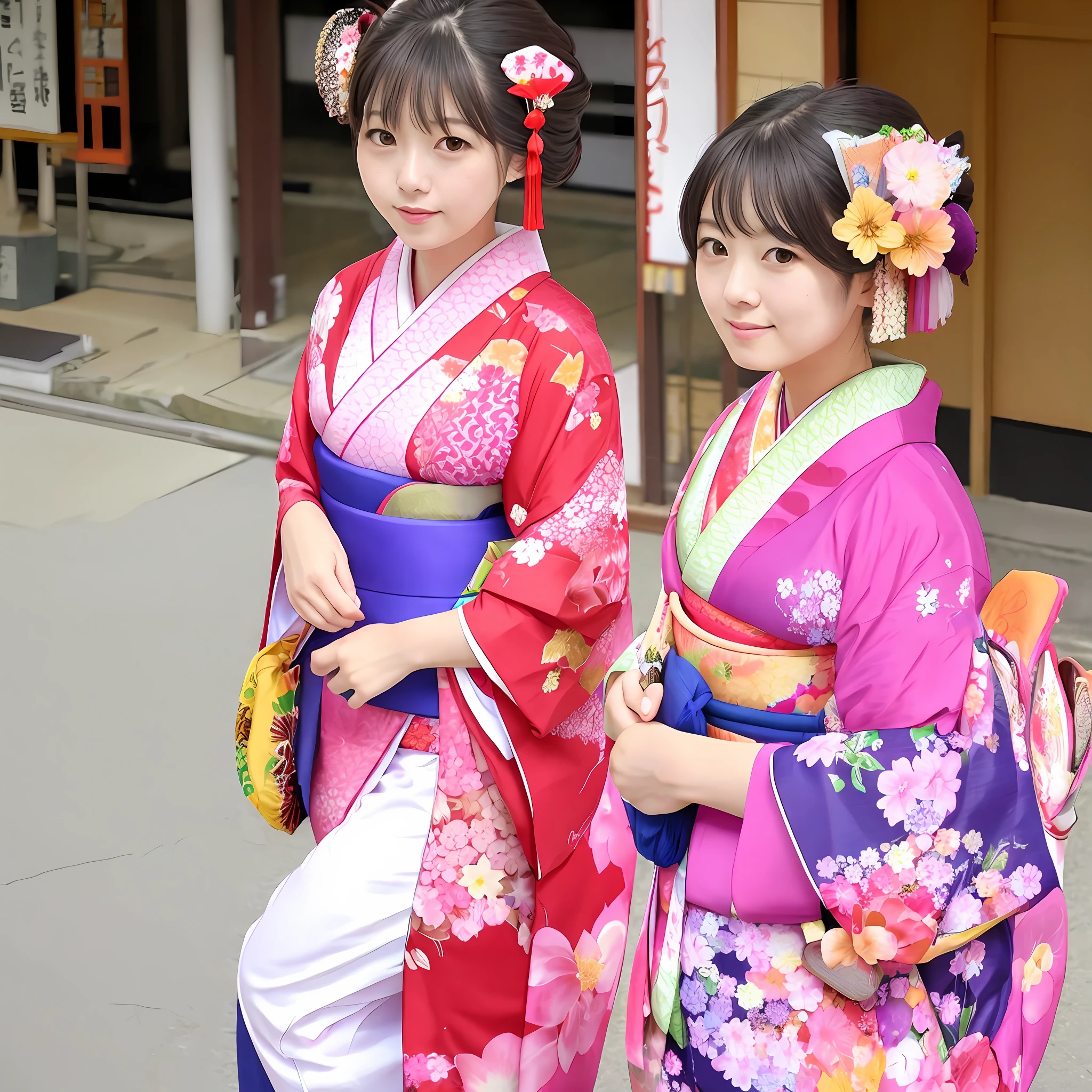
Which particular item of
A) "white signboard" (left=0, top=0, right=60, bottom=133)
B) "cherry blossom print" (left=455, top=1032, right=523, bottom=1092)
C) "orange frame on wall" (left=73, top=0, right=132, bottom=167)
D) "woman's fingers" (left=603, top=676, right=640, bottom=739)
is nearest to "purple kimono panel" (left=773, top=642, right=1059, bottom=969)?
"woman's fingers" (left=603, top=676, right=640, bottom=739)

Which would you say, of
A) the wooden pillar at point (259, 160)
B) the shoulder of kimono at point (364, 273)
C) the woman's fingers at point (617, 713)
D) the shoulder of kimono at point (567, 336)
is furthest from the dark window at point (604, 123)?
the woman's fingers at point (617, 713)

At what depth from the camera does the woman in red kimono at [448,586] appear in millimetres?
1972

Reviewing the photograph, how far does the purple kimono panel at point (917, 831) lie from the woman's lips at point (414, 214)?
843 mm

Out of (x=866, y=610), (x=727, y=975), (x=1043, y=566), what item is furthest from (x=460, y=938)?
(x=1043, y=566)

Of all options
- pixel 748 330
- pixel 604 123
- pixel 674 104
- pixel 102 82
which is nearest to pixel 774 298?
pixel 748 330

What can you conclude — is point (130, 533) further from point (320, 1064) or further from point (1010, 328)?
point (320, 1064)

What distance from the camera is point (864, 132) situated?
61.8 inches

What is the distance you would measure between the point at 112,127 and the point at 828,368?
6.39m

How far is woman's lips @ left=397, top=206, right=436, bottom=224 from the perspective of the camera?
6.46 feet

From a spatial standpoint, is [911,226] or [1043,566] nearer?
[911,226]

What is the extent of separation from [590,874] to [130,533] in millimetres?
3520

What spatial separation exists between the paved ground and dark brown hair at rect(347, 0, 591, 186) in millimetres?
1673

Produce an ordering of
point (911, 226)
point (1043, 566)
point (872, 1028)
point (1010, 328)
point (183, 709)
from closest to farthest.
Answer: point (911, 226), point (872, 1028), point (183, 709), point (1043, 566), point (1010, 328)

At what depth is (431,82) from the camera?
1.91 metres
